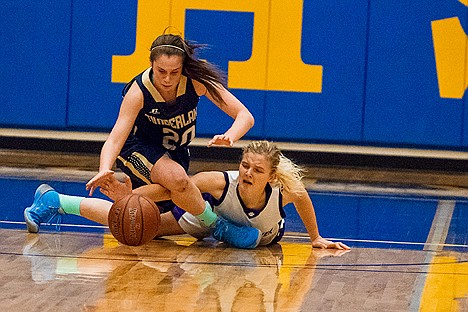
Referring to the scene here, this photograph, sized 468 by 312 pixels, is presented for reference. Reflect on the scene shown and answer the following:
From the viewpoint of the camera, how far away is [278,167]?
16.7ft

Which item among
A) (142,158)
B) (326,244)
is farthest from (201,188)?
(326,244)

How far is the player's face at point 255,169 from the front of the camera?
4.97 metres

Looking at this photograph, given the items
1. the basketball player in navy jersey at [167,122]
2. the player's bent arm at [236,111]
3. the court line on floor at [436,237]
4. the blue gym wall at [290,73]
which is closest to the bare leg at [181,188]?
the basketball player in navy jersey at [167,122]

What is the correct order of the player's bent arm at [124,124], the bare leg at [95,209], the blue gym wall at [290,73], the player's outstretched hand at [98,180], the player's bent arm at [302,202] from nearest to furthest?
the player's outstretched hand at [98,180]
the player's bent arm at [124,124]
the player's bent arm at [302,202]
the bare leg at [95,209]
the blue gym wall at [290,73]

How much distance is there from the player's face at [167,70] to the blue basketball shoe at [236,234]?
730 millimetres

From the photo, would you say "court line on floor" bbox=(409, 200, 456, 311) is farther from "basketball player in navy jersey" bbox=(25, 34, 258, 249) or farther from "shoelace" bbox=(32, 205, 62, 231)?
"shoelace" bbox=(32, 205, 62, 231)

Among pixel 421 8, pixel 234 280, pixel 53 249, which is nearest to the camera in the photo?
pixel 234 280

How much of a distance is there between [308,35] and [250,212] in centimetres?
480

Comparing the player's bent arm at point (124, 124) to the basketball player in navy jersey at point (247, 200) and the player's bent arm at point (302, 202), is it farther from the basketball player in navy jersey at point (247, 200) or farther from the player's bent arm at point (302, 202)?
the player's bent arm at point (302, 202)

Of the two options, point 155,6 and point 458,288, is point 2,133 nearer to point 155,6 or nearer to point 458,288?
point 155,6

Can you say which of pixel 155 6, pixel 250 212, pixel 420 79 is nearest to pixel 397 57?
pixel 420 79

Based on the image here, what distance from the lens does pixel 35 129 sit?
9812 millimetres

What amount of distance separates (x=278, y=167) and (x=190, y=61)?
692 mm

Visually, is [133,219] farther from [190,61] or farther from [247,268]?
[190,61]
